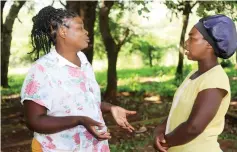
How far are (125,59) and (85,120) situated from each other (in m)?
23.4

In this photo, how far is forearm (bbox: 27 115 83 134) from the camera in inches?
85.6

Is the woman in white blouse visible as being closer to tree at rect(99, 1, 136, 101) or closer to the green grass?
tree at rect(99, 1, 136, 101)

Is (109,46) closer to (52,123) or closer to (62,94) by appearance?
(62,94)

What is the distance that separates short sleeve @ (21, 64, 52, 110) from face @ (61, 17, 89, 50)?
265 mm

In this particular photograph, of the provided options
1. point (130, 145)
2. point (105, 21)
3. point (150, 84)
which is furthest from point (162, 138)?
point (150, 84)

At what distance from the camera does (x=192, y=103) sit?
213cm

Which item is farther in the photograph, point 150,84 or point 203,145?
point 150,84

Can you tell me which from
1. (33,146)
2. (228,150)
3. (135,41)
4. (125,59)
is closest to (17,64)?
(125,59)

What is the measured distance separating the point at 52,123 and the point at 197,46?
2.82 ft

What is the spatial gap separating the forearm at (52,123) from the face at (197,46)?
2.24 ft

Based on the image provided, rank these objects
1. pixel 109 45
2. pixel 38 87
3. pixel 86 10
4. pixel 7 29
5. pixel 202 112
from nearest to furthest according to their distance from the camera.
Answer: pixel 202 112 → pixel 38 87 → pixel 86 10 → pixel 109 45 → pixel 7 29

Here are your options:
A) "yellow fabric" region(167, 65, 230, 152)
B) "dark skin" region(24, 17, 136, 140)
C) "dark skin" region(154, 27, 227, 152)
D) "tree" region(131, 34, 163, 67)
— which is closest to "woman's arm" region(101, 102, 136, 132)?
"dark skin" region(24, 17, 136, 140)

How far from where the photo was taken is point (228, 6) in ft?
31.4

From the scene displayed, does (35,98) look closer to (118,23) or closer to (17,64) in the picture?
(118,23)
